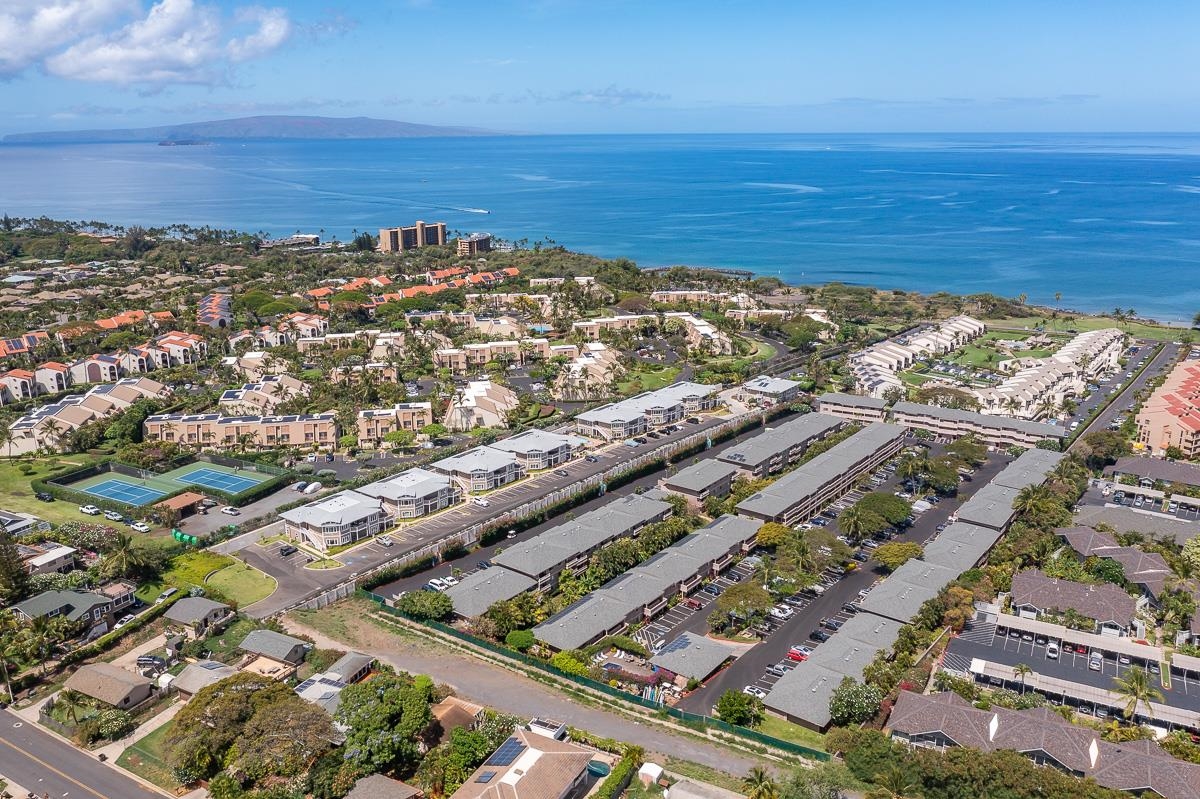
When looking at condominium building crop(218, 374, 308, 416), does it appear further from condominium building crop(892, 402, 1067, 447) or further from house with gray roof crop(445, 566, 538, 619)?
condominium building crop(892, 402, 1067, 447)

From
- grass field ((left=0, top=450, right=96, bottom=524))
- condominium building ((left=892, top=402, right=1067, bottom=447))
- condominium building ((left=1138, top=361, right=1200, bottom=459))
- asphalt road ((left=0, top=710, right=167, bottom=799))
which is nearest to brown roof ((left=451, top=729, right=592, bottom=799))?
asphalt road ((left=0, top=710, right=167, bottom=799))

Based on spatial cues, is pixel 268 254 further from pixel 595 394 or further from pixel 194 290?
pixel 595 394

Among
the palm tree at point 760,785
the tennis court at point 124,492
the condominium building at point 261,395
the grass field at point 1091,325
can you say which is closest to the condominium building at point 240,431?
the condominium building at point 261,395

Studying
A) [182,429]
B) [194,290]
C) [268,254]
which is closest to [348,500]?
[182,429]

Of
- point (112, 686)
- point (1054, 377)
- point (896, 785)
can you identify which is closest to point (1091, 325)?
point (1054, 377)

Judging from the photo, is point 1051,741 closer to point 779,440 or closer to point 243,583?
point 779,440

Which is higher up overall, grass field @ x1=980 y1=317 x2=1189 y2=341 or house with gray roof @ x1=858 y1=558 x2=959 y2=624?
grass field @ x1=980 y1=317 x2=1189 y2=341

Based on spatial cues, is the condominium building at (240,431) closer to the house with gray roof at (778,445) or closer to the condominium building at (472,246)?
the house with gray roof at (778,445)

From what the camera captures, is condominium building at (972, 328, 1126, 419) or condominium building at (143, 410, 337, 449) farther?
condominium building at (972, 328, 1126, 419)
